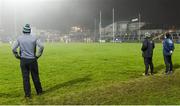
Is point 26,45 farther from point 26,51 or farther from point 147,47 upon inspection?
point 147,47

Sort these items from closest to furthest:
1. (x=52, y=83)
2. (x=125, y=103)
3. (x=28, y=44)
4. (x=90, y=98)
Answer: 1. (x=125, y=103)
2. (x=90, y=98)
3. (x=28, y=44)
4. (x=52, y=83)

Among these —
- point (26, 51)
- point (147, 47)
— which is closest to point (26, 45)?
point (26, 51)

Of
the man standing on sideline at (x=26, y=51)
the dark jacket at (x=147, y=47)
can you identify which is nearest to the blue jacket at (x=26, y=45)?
the man standing on sideline at (x=26, y=51)

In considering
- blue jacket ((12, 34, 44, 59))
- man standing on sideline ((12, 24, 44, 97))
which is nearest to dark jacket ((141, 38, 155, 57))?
man standing on sideline ((12, 24, 44, 97))

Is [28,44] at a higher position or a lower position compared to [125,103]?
higher

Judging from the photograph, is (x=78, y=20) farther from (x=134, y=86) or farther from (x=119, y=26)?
(x=134, y=86)

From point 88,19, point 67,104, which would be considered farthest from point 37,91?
point 88,19

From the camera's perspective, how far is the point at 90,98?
13.1m

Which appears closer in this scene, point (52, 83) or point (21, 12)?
point (52, 83)

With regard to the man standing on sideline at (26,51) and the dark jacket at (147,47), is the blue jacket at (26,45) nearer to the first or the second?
the man standing on sideline at (26,51)

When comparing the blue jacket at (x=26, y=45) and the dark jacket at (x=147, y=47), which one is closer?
the blue jacket at (x=26, y=45)

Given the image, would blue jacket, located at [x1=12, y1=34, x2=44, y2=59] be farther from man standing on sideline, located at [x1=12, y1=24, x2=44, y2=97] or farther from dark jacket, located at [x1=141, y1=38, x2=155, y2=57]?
dark jacket, located at [x1=141, y1=38, x2=155, y2=57]

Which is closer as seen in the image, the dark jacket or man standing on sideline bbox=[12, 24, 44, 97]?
man standing on sideline bbox=[12, 24, 44, 97]

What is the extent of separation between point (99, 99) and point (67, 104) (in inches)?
45.6
